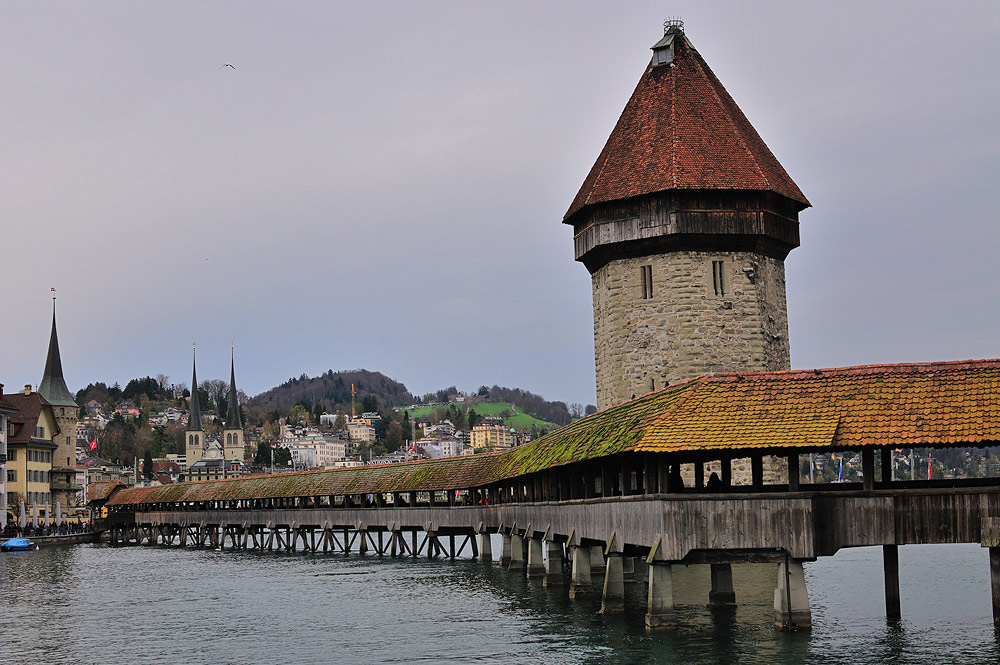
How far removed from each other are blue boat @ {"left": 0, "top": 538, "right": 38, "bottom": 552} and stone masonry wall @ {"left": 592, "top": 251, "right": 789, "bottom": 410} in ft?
125

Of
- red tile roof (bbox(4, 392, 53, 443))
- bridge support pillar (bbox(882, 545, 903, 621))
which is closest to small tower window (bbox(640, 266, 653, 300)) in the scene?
bridge support pillar (bbox(882, 545, 903, 621))

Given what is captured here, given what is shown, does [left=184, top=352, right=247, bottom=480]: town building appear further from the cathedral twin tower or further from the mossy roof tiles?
the mossy roof tiles

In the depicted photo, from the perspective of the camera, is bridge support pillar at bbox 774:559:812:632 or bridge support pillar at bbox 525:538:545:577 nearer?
bridge support pillar at bbox 774:559:812:632

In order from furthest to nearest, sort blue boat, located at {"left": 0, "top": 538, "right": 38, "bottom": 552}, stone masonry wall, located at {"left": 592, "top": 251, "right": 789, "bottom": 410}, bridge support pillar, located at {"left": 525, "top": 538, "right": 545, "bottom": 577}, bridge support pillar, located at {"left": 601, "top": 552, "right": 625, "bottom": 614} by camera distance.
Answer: blue boat, located at {"left": 0, "top": 538, "right": 38, "bottom": 552}, stone masonry wall, located at {"left": 592, "top": 251, "right": 789, "bottom": 410}, bridge support pillar, located at {"left": 525, "top": 538, "right": 545, "bottom": 577}, bridge support pillar, located at {"left": 601, "top": 552, "right": 625, "bottom": 614}

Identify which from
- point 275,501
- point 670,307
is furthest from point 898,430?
point 275,501

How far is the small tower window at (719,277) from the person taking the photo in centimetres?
3850

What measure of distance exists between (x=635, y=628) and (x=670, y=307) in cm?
1774

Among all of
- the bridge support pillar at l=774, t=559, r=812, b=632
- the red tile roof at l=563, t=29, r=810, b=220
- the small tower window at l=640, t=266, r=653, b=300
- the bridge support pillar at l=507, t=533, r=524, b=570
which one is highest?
the red tile roof at l=563, t=29, r=810, b=220

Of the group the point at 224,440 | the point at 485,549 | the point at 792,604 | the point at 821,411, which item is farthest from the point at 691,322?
the point at 224,440

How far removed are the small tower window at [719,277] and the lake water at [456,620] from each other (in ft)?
29.9

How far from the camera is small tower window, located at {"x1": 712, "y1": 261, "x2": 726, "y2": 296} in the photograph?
1516 inches

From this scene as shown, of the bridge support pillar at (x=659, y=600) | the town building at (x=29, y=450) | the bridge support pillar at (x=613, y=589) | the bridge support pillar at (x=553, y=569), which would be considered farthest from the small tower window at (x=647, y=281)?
the town building at (x=29, y=450)

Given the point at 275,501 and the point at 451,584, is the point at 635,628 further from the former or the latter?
the point at 275,501

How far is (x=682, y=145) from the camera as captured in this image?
39.5 m
